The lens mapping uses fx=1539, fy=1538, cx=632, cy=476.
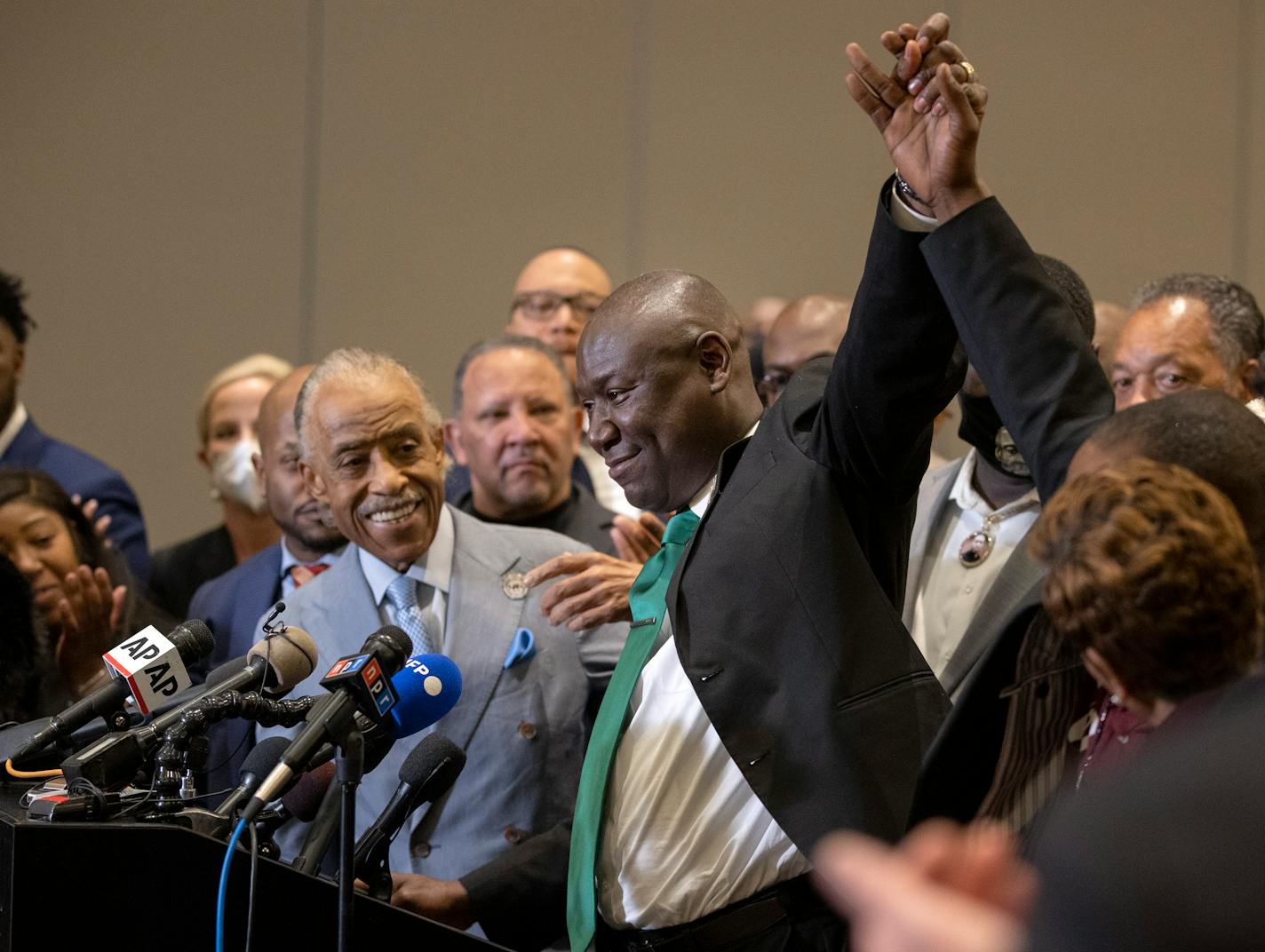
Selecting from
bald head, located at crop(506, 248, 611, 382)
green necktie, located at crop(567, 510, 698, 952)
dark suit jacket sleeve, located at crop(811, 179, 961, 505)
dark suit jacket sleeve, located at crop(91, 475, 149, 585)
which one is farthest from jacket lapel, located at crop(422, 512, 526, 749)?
bald head, located at crop(506, 248, 611, 382)

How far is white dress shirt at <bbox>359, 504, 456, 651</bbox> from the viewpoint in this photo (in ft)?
8.68

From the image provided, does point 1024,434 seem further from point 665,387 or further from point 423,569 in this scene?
point 423,569

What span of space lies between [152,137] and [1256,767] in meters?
5.64

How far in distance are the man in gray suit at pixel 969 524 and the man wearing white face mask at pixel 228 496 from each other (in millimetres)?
1830

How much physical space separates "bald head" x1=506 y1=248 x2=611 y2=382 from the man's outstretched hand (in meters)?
2.63

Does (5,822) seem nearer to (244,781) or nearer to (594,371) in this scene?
(244,781)

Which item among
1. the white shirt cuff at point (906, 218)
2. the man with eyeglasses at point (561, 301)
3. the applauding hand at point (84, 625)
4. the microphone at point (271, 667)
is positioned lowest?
the applauding hand at point (84, 625)

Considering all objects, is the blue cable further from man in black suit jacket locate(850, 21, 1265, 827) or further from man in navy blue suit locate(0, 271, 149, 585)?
man in navy blue suit locate(0, 271, 149, 585)

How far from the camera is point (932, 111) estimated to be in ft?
5.69

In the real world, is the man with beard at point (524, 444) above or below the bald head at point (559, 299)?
below

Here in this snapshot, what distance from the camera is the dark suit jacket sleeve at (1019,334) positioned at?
163 centimetres

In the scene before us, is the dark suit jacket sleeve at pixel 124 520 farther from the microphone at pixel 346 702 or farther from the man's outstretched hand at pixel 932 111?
the man's outstretched hand at pixel 932 111

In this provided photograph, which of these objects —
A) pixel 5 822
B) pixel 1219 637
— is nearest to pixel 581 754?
pixel 5 822

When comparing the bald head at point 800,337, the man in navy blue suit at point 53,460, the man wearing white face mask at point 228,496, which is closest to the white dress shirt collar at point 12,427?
the man in navy blue suit at point 53,460
